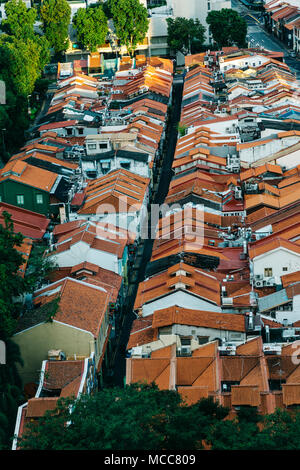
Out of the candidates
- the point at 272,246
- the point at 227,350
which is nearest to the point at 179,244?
the point at 272,246

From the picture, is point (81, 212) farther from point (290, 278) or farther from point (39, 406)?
point (39, 406)

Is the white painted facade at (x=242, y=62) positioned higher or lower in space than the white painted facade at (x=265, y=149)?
higher

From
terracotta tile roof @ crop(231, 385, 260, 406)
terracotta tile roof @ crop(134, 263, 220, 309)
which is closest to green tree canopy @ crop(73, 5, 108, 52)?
terracotta tile roof @ crop(134, 263, 220, 309)

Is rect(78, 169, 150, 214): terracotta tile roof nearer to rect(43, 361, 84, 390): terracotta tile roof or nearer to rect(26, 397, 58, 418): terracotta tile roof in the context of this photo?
rect(43, 361, 84, 390): terracotta tile roof

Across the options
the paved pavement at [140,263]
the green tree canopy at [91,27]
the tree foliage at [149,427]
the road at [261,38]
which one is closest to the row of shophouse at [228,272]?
the paved pavement at [140,263]

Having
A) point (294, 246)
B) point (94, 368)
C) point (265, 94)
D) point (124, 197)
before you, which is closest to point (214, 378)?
point (94, 368)

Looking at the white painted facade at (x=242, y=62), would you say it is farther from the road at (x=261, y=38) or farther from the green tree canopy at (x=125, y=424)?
the green tree canopy at (x=125, y=424)

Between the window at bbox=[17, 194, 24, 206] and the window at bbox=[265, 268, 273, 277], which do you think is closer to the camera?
the window at bbox=[265, 268, 273, 277]
